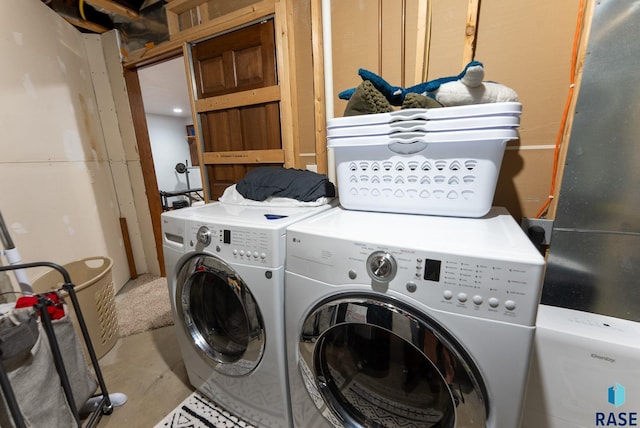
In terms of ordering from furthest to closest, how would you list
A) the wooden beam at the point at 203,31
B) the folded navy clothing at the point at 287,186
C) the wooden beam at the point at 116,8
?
the wooden beam at the point at 116,8 → the wooden beam at the point at 203,31 → the folded navy clothing at the point at 287,186

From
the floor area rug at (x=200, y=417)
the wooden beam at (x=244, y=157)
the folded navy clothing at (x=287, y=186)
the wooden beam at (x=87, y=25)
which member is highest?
the wooden beam at (x=87, y=25)

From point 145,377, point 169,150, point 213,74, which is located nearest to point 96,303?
point 145,377

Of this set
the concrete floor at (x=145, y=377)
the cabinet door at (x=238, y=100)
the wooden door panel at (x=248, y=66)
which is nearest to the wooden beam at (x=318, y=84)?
the cabinet door at (x=238, y=100)

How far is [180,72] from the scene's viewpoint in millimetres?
3053

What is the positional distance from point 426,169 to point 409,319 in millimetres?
484

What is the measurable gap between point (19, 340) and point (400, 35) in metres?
1.90

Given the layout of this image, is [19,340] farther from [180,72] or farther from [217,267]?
[180,72]

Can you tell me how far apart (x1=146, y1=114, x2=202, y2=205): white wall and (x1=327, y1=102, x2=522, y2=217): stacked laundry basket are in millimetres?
Result: 5703

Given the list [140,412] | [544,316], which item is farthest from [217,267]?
[544,316]

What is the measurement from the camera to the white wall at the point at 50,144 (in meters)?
1.45

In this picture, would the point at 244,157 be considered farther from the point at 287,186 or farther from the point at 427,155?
the point at 427,155

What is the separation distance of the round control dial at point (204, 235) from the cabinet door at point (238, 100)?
84 centimetres

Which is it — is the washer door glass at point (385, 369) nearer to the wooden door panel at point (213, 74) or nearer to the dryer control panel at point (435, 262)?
the dryer control panel at point (435, 262)

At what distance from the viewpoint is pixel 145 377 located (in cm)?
146
